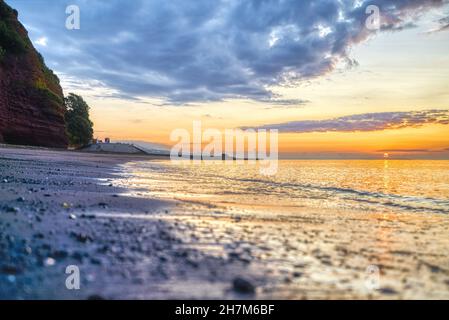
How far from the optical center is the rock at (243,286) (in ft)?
9.52

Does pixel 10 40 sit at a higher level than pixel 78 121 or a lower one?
higher

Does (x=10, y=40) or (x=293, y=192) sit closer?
(x=293, y=192)

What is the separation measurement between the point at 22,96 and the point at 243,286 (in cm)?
4619

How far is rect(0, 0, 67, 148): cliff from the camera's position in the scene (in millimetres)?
39312

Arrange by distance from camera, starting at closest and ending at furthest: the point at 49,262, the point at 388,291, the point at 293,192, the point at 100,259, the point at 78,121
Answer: the point at 388,291 → the point at 49,262 → the point at 100,259 → the point at 293,192 → the point at 78,121

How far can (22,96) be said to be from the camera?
4122 centimetres

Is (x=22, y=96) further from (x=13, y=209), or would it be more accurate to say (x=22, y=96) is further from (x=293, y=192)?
(x=13, y=209)

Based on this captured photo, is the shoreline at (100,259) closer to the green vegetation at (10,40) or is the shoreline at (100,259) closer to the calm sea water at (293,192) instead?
the calm sea water at (293,192)

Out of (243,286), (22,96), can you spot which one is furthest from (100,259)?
(22,96)

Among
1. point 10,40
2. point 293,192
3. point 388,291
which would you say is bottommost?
point 293,192

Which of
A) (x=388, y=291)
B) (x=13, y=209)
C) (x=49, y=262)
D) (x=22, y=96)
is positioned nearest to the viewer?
(x=388, y=291)

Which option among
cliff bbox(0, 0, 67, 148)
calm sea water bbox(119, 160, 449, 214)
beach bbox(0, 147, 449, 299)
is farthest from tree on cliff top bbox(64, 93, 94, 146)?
beach bbox(0, 147, 449, 299)

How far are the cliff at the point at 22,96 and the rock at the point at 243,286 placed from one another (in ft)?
136
